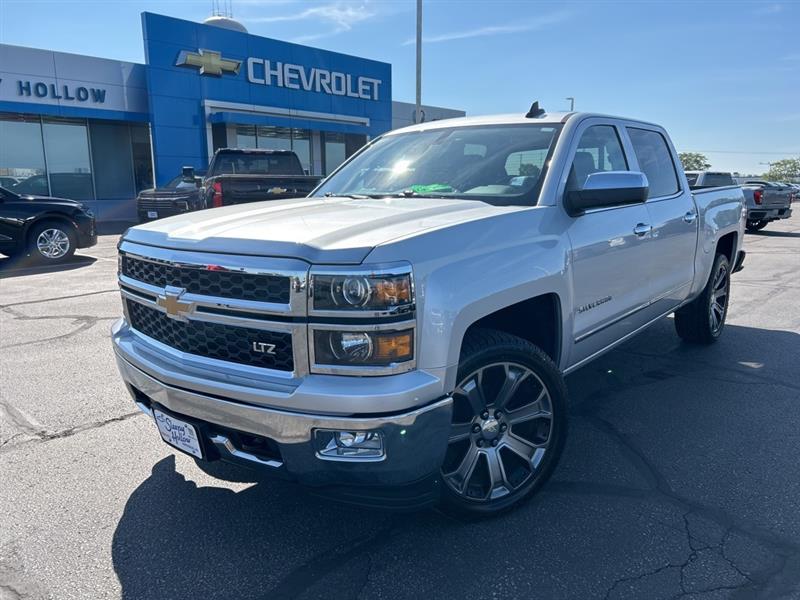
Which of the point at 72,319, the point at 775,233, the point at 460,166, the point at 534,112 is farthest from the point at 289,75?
the point at 460,166

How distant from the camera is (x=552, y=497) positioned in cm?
312

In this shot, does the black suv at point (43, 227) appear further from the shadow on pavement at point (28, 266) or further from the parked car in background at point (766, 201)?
the parked car in background at point (766, 201)

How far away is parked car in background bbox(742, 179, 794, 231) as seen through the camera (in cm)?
1734

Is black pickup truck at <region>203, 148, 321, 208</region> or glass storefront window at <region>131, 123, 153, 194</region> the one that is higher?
glass storefront window at <region>131, 123, 153, 194</region>

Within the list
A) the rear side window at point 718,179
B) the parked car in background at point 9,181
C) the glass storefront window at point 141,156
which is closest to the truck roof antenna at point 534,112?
the rear side window at point 718,179

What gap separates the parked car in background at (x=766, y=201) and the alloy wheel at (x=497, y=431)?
56.2 ft

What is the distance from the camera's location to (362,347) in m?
2.22

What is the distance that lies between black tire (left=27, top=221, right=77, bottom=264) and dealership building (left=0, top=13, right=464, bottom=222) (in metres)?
11.3

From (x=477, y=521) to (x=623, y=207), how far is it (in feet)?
6.97

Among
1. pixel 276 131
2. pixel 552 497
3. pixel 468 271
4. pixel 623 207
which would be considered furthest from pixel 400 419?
pixel 276 131

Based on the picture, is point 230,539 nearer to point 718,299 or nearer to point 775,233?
point 718,299

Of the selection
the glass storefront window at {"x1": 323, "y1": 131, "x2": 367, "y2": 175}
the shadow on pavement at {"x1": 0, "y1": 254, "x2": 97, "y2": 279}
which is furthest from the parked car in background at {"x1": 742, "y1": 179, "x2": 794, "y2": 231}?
the shadow on pavement at {"x1": 0, "y1": 254, "x2": 97, "y2": 279}

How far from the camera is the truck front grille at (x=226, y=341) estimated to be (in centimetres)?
233

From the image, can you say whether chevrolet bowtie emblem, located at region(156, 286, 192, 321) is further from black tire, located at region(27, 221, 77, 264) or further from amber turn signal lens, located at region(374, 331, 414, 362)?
black tire, located at region(27, 221, 77, 264)
